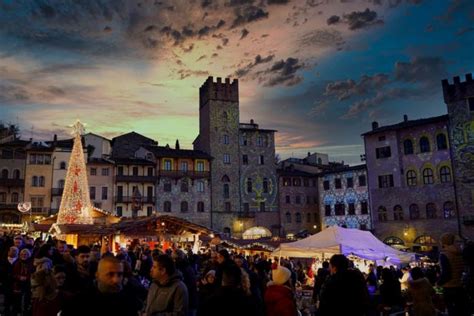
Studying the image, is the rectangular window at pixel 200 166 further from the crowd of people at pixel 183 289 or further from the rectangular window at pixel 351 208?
the crowd of people at pixel 183 289

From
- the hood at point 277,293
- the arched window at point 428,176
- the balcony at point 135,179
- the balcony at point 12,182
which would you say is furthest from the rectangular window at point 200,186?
the hood at point 277,293

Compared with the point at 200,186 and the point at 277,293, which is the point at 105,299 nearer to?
the point at 277,293

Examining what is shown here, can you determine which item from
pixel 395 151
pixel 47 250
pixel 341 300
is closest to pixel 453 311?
pixel 341 300

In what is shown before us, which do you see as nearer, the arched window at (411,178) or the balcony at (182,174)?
the arched window at (411,178)

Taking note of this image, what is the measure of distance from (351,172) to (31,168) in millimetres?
33475

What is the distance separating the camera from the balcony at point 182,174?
4931 centimetres

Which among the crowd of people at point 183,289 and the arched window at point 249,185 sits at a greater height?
the arched window at point 249,185

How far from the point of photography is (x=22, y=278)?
30.5ft

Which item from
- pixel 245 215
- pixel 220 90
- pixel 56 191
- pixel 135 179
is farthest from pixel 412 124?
pixel 56 191

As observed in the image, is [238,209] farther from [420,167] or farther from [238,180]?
[420,167]

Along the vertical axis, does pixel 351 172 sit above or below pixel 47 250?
above

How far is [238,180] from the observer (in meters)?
52.9

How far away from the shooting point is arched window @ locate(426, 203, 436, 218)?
1631 inches

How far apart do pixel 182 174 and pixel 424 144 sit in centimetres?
2468
